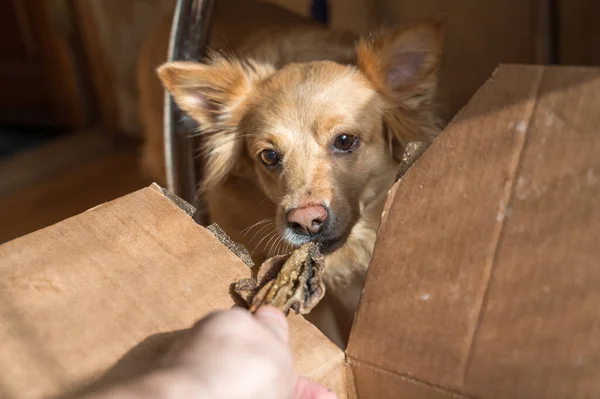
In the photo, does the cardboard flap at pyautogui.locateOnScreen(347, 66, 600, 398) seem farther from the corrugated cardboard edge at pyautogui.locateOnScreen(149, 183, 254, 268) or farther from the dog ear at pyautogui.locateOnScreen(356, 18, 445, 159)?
the dog ear at pyautogui.locateOnScreen(356, 18, 445, 159)

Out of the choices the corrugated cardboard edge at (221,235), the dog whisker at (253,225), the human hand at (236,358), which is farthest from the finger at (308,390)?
the dog whisker at (253,225)

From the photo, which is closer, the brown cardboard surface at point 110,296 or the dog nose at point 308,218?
the brown cardboard surface at point 110,296

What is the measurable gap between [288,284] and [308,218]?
52 centimetres

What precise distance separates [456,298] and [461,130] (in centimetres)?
22

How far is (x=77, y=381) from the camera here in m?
0.75

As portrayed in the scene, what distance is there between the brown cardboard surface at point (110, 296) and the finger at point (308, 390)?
0.02 meters

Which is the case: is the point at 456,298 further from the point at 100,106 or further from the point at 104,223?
the point at 100,106

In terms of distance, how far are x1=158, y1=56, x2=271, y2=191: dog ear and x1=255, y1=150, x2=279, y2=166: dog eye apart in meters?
0.14

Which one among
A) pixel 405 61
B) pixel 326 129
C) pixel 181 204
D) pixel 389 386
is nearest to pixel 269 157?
pixel 326 129

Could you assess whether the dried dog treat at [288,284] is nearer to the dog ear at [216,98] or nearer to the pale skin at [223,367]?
the pale skin at [223,367]

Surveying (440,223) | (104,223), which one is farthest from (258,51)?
(440,223)

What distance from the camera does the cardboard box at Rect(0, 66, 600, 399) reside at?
0.74 m

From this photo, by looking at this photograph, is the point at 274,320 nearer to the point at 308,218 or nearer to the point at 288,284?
the point at 288,284

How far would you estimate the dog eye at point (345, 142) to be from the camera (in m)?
1.54
